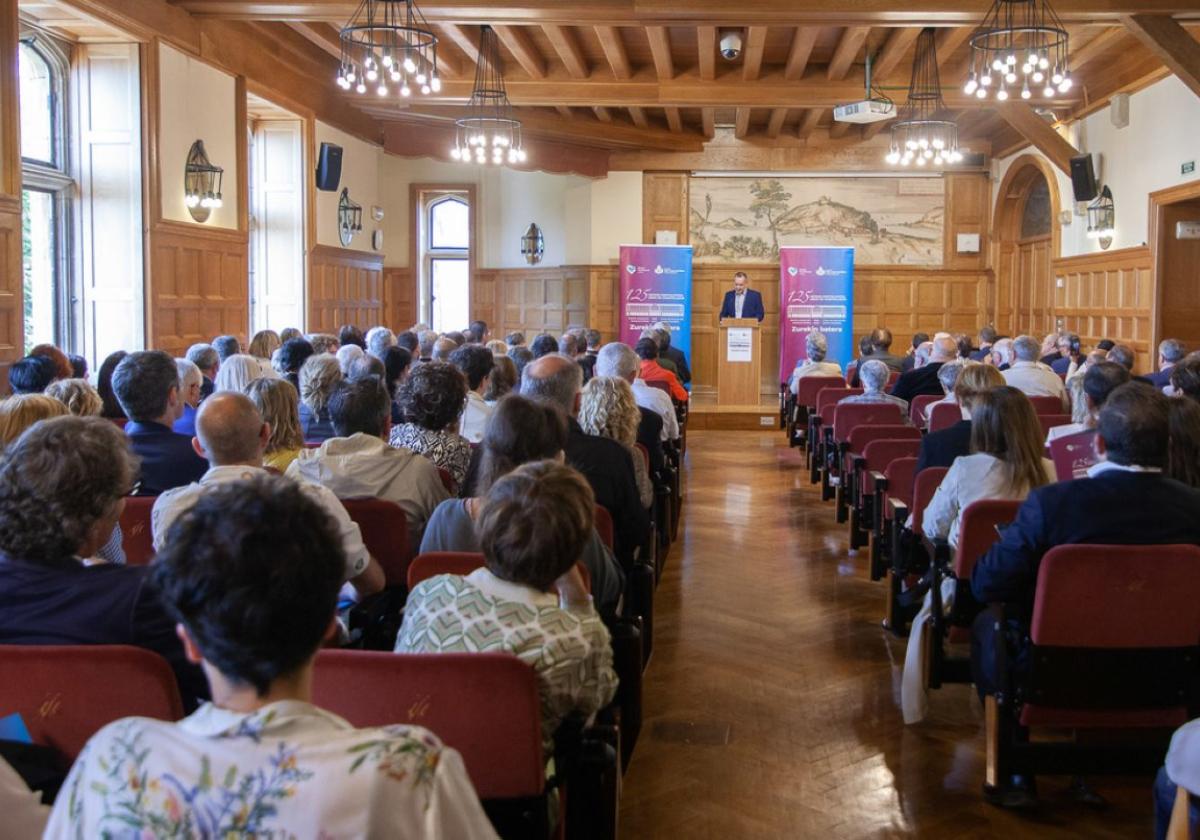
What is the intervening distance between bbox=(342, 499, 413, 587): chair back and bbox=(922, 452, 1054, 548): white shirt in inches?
76.0

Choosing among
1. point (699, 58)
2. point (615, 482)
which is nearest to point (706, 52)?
point (699, 58)

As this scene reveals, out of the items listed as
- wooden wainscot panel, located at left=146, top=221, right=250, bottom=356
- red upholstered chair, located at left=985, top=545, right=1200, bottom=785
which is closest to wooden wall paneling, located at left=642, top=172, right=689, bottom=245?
wooden wainscot panel, located at left=146, top=221, right=250, bottom=356

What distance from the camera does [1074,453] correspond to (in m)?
5.09

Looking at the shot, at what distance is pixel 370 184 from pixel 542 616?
15.4 m

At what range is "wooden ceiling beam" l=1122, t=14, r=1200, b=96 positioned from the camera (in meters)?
9.97

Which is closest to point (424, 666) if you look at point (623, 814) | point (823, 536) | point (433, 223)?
point (623, 814)

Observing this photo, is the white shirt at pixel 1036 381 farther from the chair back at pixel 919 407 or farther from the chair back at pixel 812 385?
the chair back at pixel 812 385

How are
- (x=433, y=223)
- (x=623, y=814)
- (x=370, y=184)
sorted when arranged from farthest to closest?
(x=433, y=223)
(x=370, y=184)
(x=623, y=814)

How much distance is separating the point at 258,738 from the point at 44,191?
31.6 feet

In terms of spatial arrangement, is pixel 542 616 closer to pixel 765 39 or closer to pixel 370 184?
pixel 765 39

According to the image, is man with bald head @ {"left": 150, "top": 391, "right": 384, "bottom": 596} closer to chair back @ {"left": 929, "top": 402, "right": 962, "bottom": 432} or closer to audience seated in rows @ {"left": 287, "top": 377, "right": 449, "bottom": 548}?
audience seated in rows @ {"left": 287, "top": 377, "right": 449, "bottom": 548}

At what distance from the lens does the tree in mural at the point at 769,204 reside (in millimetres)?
17781

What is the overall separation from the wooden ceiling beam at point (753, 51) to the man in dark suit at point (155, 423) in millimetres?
8275

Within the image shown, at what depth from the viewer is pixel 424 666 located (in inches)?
82.7
